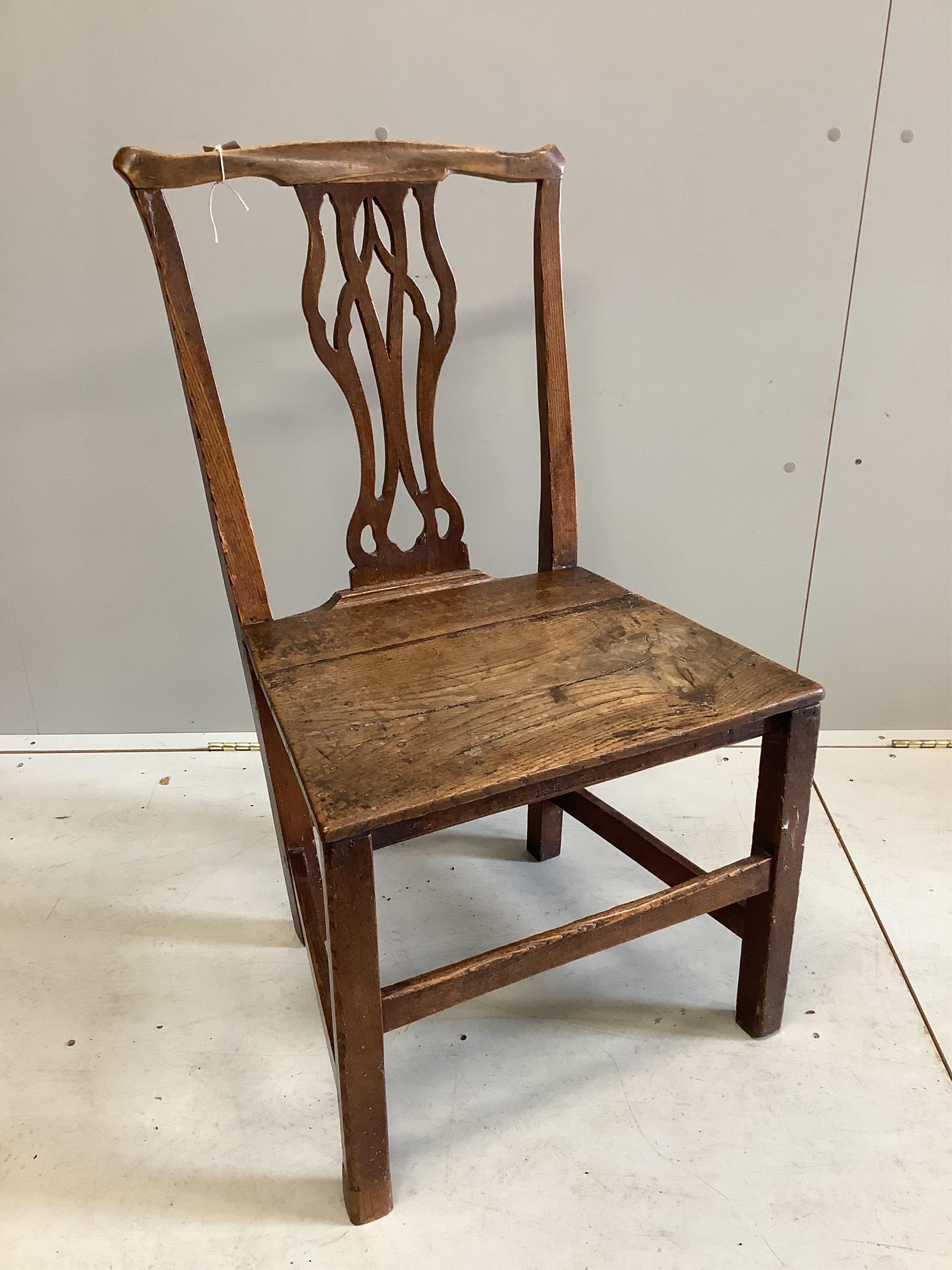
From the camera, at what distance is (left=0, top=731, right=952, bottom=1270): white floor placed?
90 centimetres

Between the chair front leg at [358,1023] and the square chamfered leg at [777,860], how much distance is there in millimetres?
478

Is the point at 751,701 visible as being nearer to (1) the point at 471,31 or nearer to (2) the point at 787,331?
(2) the point at 787,331

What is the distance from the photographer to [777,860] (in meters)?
1.02

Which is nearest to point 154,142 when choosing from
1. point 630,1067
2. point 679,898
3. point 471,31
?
point 471,31

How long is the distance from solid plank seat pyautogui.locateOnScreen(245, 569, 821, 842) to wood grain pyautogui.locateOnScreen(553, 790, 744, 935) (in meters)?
0.24

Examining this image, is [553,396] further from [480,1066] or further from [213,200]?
[480,1066]

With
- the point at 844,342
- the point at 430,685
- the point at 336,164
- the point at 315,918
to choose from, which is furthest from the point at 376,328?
the point at 844,342

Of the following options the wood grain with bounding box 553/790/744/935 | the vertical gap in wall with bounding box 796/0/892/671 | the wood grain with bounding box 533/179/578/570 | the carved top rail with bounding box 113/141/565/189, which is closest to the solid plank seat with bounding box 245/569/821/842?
the wood grain with bounding box 533/179/578/570

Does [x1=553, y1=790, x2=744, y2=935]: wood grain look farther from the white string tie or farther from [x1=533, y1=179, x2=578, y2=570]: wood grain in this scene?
the white string tie

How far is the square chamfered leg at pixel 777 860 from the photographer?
3.16ft

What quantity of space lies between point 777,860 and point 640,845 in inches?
7.9

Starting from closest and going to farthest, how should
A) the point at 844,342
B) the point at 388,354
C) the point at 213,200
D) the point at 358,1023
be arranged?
the point at 358,1023 → the point at 388,354 → the point at 213,200 → the point at 844,342

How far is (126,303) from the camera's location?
1.43m

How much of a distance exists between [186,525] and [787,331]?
112 cm
